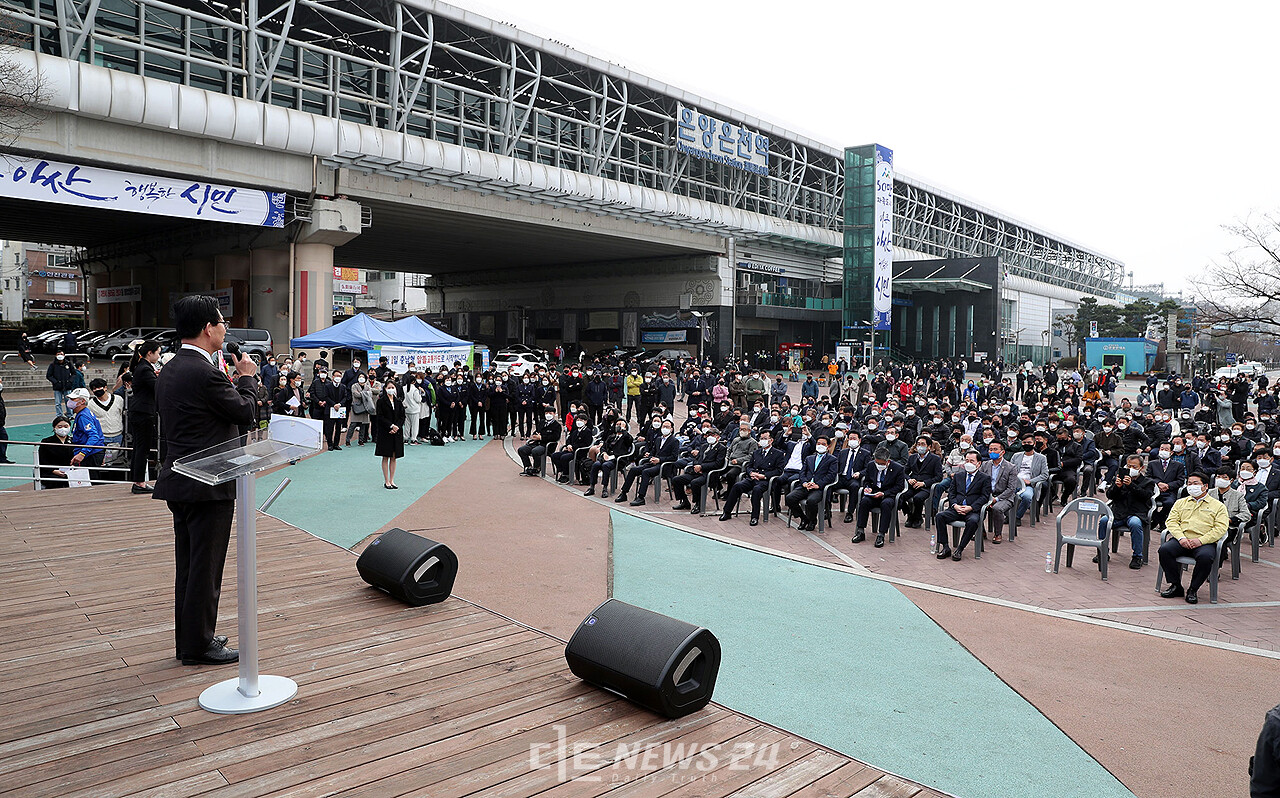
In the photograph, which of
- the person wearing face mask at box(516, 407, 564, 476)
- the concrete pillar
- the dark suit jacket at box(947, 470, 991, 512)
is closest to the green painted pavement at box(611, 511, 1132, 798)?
the dark suit jacket at box(947, 470, 991, 512)

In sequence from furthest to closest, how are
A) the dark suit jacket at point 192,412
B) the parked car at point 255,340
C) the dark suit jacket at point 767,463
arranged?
the parked car at point 255,340
the dark suit jacket at point 767,463
the dark suit jacket at point 192,412

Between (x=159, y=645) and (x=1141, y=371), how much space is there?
58567 millimetres

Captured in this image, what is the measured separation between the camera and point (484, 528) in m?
10.4

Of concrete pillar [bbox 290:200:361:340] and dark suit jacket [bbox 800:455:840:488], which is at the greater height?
concrete pillar [bbox 290:200:361:340]

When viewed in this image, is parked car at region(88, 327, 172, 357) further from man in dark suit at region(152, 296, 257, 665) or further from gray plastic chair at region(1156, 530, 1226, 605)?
gray plastic chair at region(1156, 530, 1226, 605)

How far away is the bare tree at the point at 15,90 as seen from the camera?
48.9 ft

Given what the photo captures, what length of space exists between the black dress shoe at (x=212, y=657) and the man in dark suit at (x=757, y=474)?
867 centimetres

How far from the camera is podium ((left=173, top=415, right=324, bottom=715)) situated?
382cm

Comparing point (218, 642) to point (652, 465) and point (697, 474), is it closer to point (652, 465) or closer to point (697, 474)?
point (697, 474)

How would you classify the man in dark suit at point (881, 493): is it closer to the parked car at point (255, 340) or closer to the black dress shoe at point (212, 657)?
the black dress shoe at point (212, 657)

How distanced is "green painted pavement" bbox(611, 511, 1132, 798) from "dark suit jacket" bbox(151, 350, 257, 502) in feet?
11.8

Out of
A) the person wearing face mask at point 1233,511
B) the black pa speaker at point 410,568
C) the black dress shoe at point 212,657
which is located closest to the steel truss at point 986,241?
the person wearing face mask at point 1233,511

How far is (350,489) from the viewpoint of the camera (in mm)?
12602

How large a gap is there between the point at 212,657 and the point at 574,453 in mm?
10637
